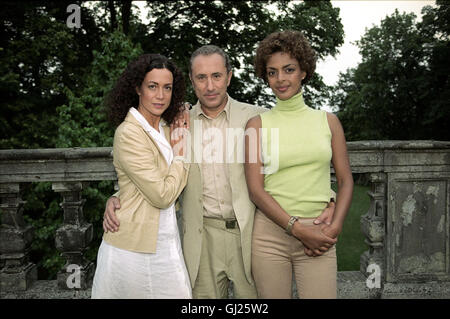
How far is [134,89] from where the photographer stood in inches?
89.0

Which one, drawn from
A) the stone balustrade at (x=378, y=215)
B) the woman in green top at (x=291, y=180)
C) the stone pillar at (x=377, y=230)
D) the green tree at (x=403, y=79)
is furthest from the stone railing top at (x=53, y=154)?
the green tree at (x=403, y=79)

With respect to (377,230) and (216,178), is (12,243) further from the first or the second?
(377,230)

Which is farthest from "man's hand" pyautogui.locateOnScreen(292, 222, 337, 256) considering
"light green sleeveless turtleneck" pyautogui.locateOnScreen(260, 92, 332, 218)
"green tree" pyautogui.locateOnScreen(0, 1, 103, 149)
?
"green tree" pyautogui.locateOnScreen(0, 1, 103, 149)

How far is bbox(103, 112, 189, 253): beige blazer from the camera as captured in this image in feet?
6.55

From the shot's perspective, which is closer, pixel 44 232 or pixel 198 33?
pixel 44 232

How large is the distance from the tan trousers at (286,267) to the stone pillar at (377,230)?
0.87m

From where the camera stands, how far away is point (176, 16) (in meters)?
12.7

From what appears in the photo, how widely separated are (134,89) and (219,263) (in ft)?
3.99

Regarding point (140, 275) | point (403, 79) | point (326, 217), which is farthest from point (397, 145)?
point (403, 79)

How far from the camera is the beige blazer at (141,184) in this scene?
78.6 inches

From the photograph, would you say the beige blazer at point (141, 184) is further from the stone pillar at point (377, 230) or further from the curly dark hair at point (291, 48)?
the stone pillar at point (377, 230)
